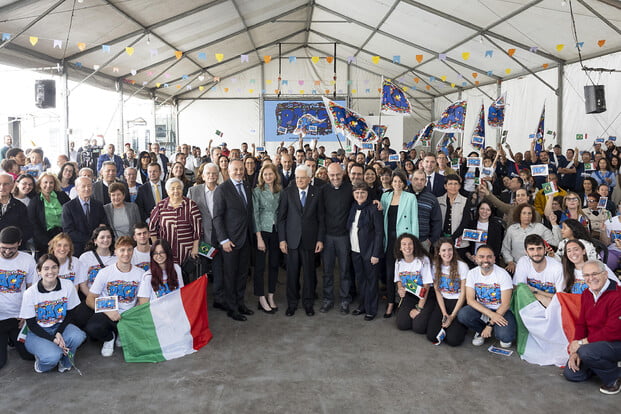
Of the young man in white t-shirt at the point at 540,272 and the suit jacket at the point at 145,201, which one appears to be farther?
the suit jacket at the point at 145,201

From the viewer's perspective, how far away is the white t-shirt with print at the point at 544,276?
12.6 feet

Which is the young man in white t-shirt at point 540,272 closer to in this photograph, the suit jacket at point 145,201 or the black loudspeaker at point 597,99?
the suit jacket at point 145,201

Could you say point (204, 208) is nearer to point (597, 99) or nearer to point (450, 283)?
point (450, 283)

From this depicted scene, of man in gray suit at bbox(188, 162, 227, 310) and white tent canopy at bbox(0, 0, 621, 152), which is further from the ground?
white tent canopy at bbox(0, 0, 621, 152)

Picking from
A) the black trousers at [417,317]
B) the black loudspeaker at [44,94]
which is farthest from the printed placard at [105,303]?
the black loudspeaker at [44,94]

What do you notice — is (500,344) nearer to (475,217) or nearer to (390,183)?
(475,217)

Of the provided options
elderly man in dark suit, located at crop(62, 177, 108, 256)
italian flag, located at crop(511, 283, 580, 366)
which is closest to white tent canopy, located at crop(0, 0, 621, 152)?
elderly man in dark suit, located at crop(62, 177, 108, 256)

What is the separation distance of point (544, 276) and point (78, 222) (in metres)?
4.08

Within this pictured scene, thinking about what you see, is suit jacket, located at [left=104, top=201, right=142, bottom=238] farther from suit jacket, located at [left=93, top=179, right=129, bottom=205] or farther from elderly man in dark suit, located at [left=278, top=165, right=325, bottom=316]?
elderly man in dark suit, located at [left=278, top=165, right=325, bottom=316]

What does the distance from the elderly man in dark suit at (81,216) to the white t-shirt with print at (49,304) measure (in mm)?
805

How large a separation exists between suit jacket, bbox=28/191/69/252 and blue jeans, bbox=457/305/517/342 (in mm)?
3846

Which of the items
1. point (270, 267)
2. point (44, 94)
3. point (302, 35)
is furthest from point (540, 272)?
point (302, 35)

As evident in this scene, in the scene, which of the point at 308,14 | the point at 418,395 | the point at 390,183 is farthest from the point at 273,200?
the point at 308,14

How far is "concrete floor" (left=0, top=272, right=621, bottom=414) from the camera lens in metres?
2.94
